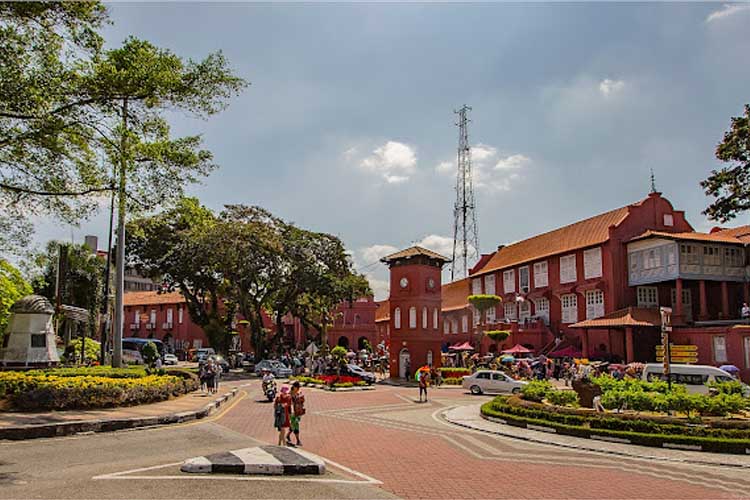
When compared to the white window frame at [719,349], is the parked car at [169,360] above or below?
below

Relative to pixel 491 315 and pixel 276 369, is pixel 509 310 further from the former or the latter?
pixel 276 369

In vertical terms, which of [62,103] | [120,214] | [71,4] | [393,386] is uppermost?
[71,4]

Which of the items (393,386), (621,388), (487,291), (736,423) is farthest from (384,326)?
(736,423)

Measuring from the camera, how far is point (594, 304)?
41.8 metres

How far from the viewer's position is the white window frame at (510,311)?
51375 millimetres

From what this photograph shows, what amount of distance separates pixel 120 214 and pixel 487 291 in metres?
42.7

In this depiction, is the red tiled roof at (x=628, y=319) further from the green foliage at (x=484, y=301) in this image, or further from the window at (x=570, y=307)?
the green foliage at (x=484, y=301)

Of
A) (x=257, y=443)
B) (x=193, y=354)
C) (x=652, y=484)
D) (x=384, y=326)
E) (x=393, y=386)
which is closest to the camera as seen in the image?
(x=652, y=484)

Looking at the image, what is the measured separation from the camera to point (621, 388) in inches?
722

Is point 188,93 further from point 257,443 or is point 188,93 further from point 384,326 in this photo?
point 384,326

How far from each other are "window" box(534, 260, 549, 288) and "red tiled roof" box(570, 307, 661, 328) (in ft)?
28.8

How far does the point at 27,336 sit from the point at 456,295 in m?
43.9

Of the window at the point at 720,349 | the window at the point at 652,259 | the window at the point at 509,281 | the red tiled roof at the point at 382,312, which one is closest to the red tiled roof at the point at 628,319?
the window at the point at 652,259

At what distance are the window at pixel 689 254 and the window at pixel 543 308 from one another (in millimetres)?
12028
